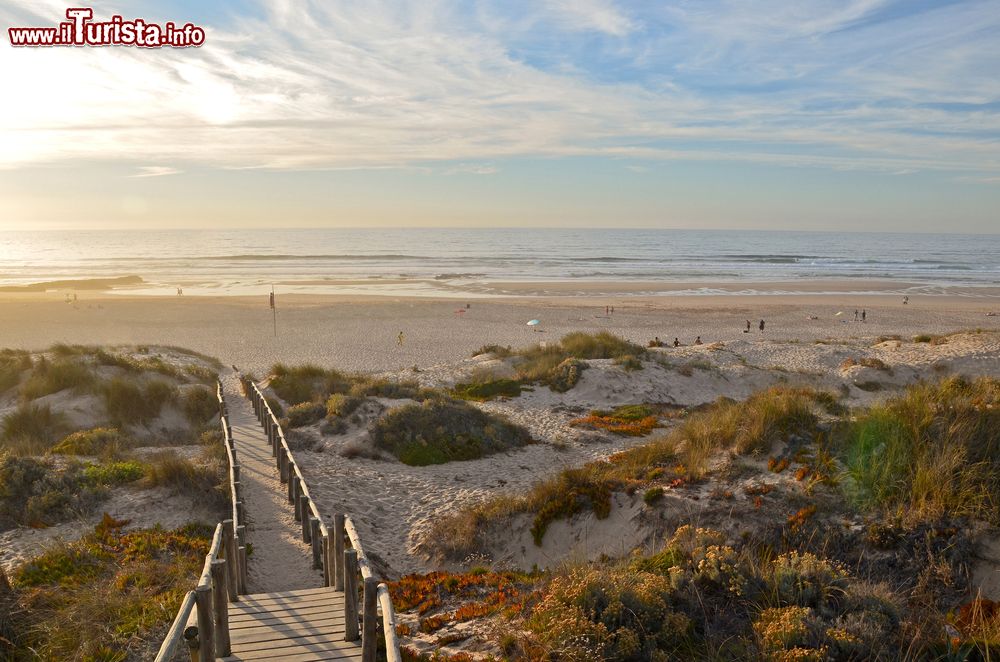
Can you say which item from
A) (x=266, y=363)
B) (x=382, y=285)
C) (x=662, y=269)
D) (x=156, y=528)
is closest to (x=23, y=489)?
(x=156, y=528)

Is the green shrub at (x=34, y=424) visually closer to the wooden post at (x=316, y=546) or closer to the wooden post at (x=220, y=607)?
the wooden post at (x=316, y=546)

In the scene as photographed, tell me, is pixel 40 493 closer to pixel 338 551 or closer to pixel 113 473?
pixel 113 473

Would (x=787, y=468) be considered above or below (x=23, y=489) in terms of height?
above

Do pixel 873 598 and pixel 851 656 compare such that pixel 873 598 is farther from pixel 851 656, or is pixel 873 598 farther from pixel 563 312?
pixel 563 312

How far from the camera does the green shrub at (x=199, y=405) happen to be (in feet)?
61.2

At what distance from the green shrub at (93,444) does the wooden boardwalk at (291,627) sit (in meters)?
8.49

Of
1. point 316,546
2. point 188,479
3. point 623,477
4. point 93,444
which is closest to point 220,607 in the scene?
point 316,546

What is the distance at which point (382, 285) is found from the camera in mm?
66875

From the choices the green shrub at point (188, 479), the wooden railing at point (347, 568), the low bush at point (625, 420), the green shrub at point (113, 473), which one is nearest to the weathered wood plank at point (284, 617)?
A: the wooden railing at point (347, 568)

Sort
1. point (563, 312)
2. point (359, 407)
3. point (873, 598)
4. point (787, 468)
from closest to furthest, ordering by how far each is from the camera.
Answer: point (873, 598)
point (787, 468)
point (359, 407)
point (563, 312)

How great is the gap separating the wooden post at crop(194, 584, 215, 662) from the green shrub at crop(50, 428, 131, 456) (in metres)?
9.97

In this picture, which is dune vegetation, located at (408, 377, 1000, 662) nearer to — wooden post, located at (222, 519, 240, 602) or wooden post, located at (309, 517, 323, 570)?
wooden post, located at (309, 517, 323, 570)

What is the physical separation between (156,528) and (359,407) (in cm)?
786

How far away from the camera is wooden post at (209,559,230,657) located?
566 cm
